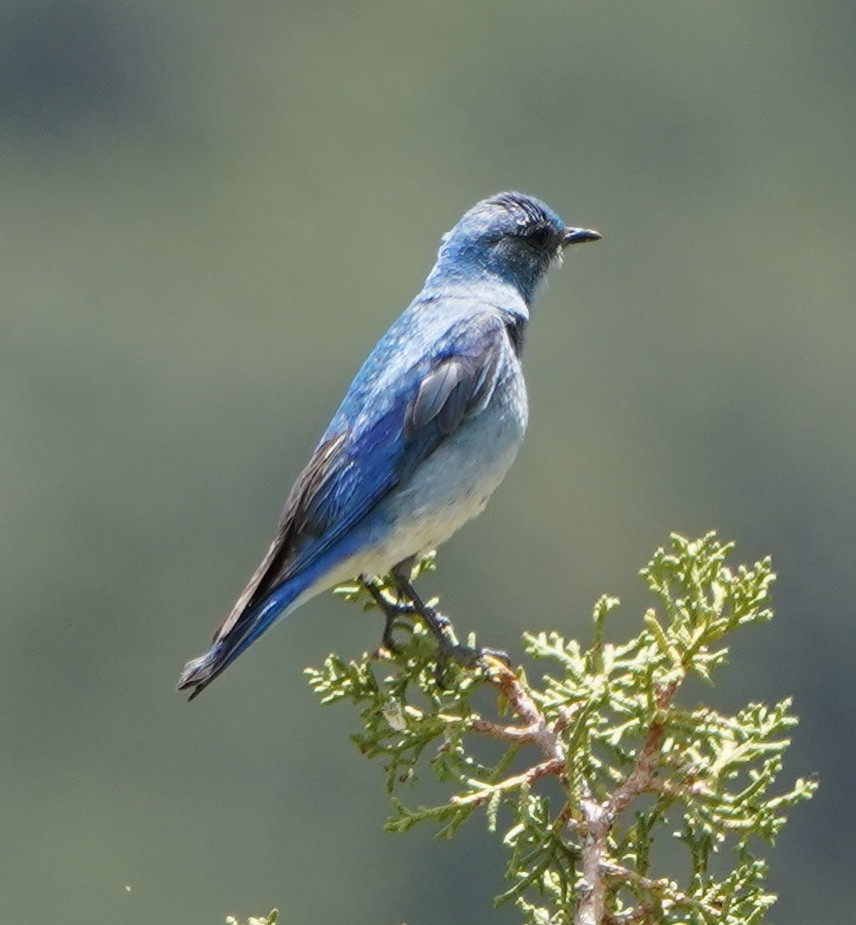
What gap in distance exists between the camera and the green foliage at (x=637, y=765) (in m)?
4.59

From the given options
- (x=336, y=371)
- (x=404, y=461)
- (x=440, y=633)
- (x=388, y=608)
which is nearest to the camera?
(x=440, y=633)

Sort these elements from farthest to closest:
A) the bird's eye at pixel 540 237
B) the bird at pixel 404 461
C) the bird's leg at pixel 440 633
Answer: the bird's eye at pixel 540 237 → the bird at pixel 404 461 → the bird's leg at pixel 440 633

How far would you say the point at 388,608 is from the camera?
19.8 feet

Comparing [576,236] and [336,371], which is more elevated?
[336,371]

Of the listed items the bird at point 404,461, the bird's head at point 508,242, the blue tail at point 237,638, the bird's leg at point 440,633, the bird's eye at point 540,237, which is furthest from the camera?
the bird's eye at point 540,237

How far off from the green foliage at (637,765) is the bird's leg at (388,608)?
0.63 m

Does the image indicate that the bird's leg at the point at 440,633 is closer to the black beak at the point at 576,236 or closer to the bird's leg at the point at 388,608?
the bird's leg at the point at 388,608

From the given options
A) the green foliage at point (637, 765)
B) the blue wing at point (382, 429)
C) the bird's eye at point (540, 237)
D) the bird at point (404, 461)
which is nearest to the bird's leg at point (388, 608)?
the bird at point (404, 461)

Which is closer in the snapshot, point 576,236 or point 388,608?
point 388,608

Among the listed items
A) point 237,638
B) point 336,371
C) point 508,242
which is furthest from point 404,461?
point 336,371

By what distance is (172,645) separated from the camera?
51844 mm

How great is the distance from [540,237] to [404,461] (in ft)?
4.73

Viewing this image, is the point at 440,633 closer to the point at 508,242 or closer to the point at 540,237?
the point at 508,242

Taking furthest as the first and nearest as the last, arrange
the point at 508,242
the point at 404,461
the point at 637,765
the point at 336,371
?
the point at 336,371, the point at 508,242, the point at 404,461, the point at 637,765
